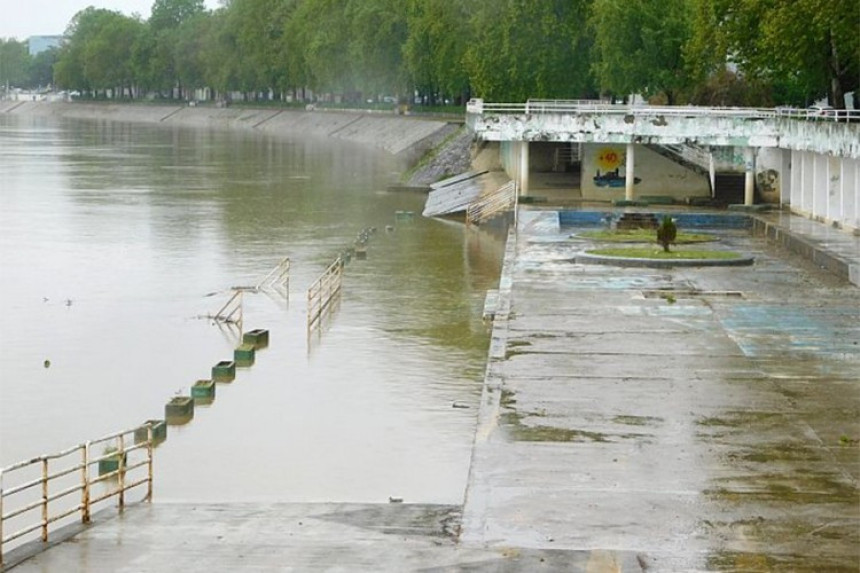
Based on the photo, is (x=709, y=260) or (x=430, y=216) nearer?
(x=709, y=260)

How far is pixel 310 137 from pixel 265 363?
106m

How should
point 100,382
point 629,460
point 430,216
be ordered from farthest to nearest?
point 430,216, point 100,382, point 629,460

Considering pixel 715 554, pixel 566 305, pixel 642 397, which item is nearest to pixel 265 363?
pixel 566 305

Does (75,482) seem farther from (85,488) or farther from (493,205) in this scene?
(493,205)

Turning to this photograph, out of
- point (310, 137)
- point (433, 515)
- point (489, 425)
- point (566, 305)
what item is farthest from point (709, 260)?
point (310, 137)

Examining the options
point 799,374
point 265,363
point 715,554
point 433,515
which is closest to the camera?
Result: point 715,554

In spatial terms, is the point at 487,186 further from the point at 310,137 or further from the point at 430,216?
the point at 310,137

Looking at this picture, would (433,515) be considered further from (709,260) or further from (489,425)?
(709,260)

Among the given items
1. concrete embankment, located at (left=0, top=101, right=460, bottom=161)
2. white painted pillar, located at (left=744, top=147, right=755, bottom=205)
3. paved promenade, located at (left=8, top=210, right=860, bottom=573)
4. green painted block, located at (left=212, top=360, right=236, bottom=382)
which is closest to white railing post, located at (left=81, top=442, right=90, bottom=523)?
paved promenade, located at (left=8, top=210, right=860, bottom=573)

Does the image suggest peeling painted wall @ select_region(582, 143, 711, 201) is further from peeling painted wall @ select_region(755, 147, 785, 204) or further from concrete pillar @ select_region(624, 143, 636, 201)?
peeling painted wall @ select_region(755, 147, 785, 204)

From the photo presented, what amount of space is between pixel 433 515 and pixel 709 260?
77.2ft

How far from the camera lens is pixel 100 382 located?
29422mm

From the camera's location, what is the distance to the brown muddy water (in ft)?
76.9

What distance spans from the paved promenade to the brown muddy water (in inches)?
58.2
